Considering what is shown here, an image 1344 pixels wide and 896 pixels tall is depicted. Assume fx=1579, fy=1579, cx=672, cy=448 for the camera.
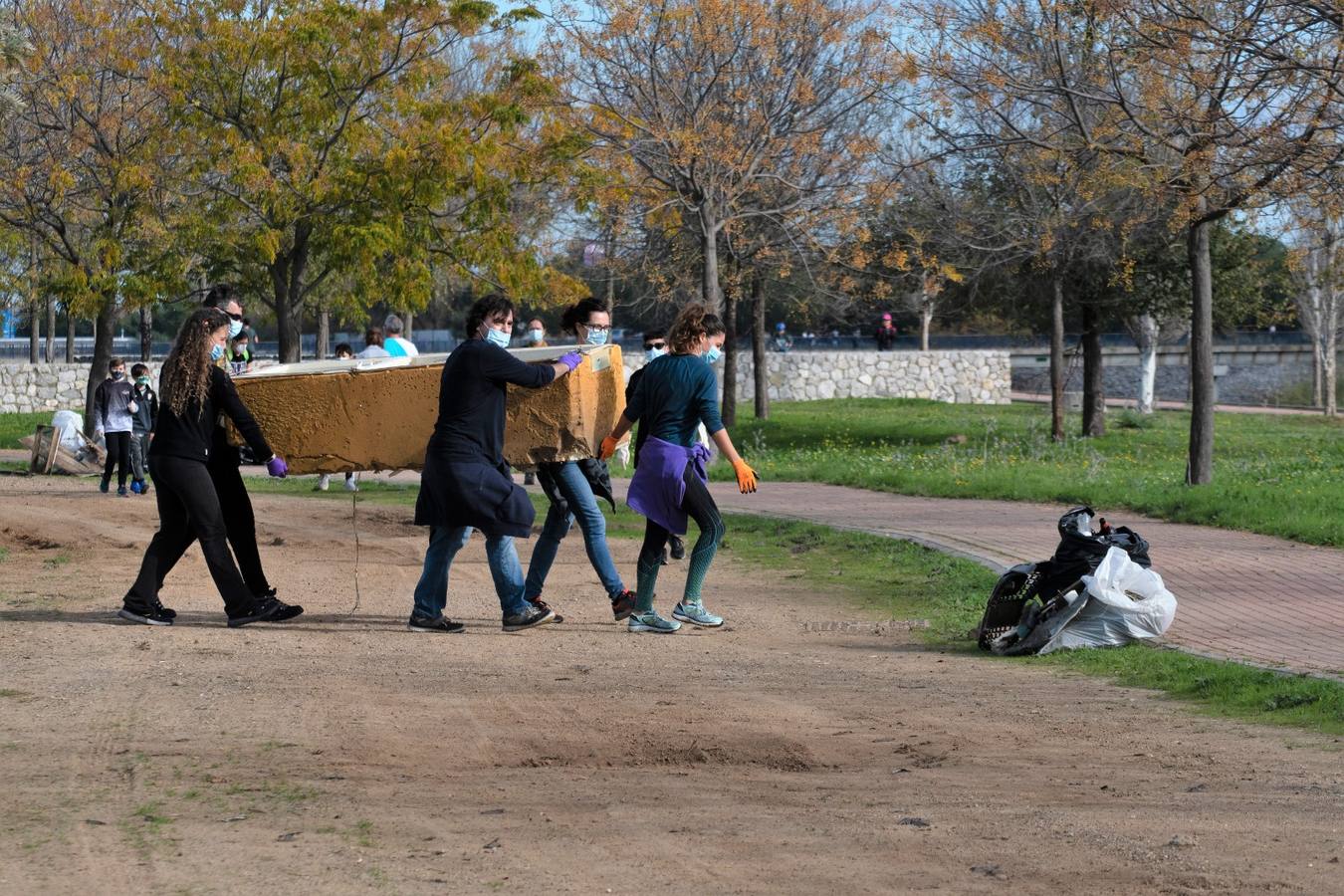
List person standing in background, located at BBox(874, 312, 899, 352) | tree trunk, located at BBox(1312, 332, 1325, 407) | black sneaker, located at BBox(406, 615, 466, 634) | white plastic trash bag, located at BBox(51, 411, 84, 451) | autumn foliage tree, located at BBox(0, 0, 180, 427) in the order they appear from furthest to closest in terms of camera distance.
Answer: person standing in background, located at BBox(874, 312, 899, 352) < tree trunk, located at BBox(1312, 332, 1325, 407) < autumn foliage tree, located at BBox(0, 0, 180, 427) < white plastic trash bag, located at BBox(51, 411, 84, 451) < black sneaker, located at BBox(406, 615, 466, 634)

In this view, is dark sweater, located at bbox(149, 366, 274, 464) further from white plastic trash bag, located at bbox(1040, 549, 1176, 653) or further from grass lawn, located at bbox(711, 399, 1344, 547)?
grass lawn, located at bbox(711, 399, 1344, 547)

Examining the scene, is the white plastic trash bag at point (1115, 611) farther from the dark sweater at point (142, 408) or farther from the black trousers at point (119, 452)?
the dark sweater at point (142, 408)

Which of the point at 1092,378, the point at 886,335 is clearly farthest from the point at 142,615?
the point at 886,335

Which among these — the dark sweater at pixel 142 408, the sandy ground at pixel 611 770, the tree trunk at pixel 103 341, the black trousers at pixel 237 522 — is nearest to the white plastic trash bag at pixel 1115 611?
the sandy ground at pixel 611 770

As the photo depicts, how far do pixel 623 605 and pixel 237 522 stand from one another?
2271mm

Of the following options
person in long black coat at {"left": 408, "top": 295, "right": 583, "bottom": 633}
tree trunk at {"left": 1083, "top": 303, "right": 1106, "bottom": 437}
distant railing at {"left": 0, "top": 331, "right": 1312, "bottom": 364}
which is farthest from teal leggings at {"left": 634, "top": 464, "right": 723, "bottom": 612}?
distant railing at {"left": 0, "top": 331, "right": 1312, "bottom": 364}

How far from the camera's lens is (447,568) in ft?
29.0

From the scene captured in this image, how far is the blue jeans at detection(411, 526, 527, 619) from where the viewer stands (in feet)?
28.4

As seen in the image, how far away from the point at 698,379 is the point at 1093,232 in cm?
1860

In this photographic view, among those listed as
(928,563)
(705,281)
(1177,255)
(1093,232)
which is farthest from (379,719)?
(1177,255)

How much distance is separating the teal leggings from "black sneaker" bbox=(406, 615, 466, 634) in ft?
3.39

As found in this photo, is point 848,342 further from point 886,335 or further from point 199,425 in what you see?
point 199,425

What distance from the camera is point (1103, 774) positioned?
546cm

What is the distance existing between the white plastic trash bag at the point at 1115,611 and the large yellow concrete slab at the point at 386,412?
2834mm
